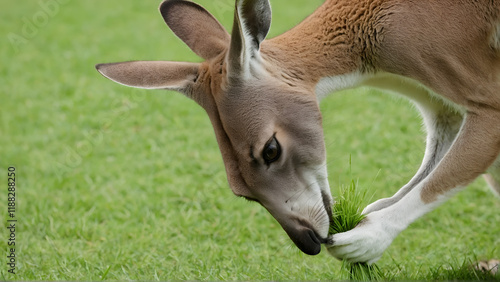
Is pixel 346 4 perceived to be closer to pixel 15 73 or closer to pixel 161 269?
pixel 161 269

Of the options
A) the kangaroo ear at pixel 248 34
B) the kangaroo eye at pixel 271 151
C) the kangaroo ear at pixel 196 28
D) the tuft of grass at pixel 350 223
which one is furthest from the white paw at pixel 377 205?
the kangaroo ear at pixel 196 28

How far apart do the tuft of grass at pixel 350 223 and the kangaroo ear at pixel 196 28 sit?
3.91 feet

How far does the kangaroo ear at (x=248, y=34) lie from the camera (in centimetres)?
390

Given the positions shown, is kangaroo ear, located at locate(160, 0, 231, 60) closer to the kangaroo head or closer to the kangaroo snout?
the kangaroo head

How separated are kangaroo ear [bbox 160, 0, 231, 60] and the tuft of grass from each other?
3.91 ft

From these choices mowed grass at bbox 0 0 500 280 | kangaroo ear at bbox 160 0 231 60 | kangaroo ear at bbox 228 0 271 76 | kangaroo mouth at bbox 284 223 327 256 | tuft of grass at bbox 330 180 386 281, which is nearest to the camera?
kangaroo ear at bbox 228 0 271 76

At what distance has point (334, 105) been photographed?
28.7 ft

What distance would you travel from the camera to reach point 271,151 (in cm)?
412

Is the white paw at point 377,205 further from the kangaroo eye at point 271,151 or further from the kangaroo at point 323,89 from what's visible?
the kangaroo eye at point 271,151

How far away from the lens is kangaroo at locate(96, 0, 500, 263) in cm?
411

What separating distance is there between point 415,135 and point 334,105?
1302mm

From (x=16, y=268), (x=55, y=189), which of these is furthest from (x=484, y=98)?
(x=55, y=189)

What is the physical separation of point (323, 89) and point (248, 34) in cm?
68

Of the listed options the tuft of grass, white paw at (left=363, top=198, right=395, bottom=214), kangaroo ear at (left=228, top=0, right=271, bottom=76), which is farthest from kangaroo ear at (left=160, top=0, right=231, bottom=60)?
white paw at (left=363, top=198, right=395, bottom=214)
